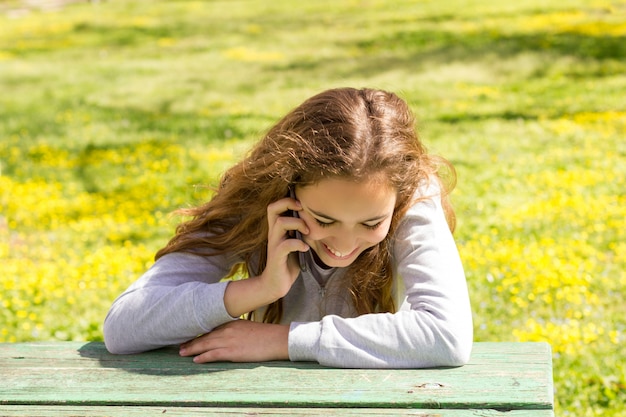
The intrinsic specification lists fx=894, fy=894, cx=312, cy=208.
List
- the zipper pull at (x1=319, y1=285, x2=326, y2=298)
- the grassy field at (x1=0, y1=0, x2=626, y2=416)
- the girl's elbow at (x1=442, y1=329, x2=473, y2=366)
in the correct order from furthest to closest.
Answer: the grassy field at (x1=0, y1=0, x2=626, y2=416) < the zipper pull at (x1=319, y1=285, x2=326, y2=298) < the girl's elbow at (x1=442, y1=329, x2=473, y2=366)

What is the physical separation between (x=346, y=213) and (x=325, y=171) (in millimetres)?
129

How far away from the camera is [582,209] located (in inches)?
260

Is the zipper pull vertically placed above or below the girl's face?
below

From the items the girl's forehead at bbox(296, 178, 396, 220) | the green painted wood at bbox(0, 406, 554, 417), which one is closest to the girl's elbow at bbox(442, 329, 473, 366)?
the green painted wood at bbox(0, 406, 554, 417)

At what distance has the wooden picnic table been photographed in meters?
2.01

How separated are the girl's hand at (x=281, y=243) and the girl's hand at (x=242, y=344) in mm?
147

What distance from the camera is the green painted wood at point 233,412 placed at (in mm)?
1968

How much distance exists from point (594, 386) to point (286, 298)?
74.2 inches

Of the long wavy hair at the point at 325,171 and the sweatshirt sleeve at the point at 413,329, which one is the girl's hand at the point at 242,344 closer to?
the sweatshirt sleeve at the point at 413,329

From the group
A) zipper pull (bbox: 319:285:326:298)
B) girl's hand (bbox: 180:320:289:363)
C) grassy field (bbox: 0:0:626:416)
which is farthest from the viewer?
grassy field (bbox: 0:0:626:416)

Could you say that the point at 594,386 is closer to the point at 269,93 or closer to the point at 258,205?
the point at 258,205

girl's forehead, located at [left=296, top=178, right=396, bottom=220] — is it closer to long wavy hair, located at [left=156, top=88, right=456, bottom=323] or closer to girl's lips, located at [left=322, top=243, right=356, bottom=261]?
long wavy hair, located at [left=156, top=88, right=456, bottom=323]

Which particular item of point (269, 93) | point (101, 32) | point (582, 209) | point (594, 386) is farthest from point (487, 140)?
point (101, 32)

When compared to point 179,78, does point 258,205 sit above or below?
below
